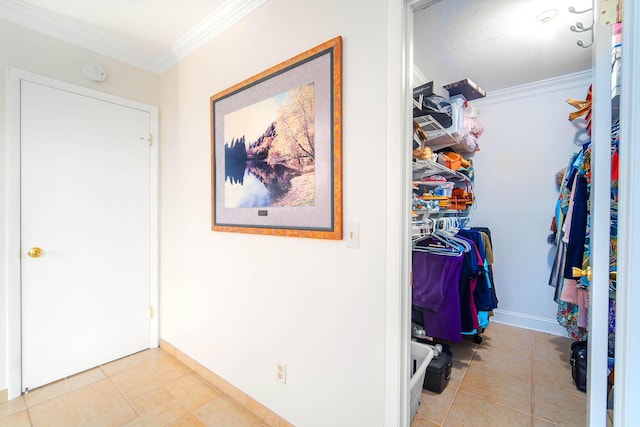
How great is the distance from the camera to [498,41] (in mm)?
1995

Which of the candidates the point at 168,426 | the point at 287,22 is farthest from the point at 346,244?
the point at 168,426

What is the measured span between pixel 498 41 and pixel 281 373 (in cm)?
261

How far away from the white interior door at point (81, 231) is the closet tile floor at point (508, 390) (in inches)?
91.5

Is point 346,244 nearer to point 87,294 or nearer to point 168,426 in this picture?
point 168,426

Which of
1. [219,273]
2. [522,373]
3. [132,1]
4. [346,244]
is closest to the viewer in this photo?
[346,244]

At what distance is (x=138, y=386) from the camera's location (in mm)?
1943

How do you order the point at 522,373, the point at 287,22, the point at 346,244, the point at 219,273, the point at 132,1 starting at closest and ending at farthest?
the point at 346,244, the point at 287,22, the point at 132,1, the point at 219,273, the point at 522,373

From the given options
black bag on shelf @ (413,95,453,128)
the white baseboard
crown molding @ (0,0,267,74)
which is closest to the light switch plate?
black bag on shelf @ (413,95,453,128)

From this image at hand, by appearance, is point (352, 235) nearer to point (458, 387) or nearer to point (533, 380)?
point (458, 387)

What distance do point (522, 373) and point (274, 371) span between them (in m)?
1.86

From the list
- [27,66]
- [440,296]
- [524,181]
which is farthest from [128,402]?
[524,181]

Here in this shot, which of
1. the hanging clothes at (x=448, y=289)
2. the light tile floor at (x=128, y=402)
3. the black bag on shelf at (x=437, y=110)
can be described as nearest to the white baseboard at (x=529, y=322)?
the hanging clothes at (x=448, y=289)

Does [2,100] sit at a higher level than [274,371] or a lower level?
higher

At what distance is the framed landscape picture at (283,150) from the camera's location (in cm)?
131
